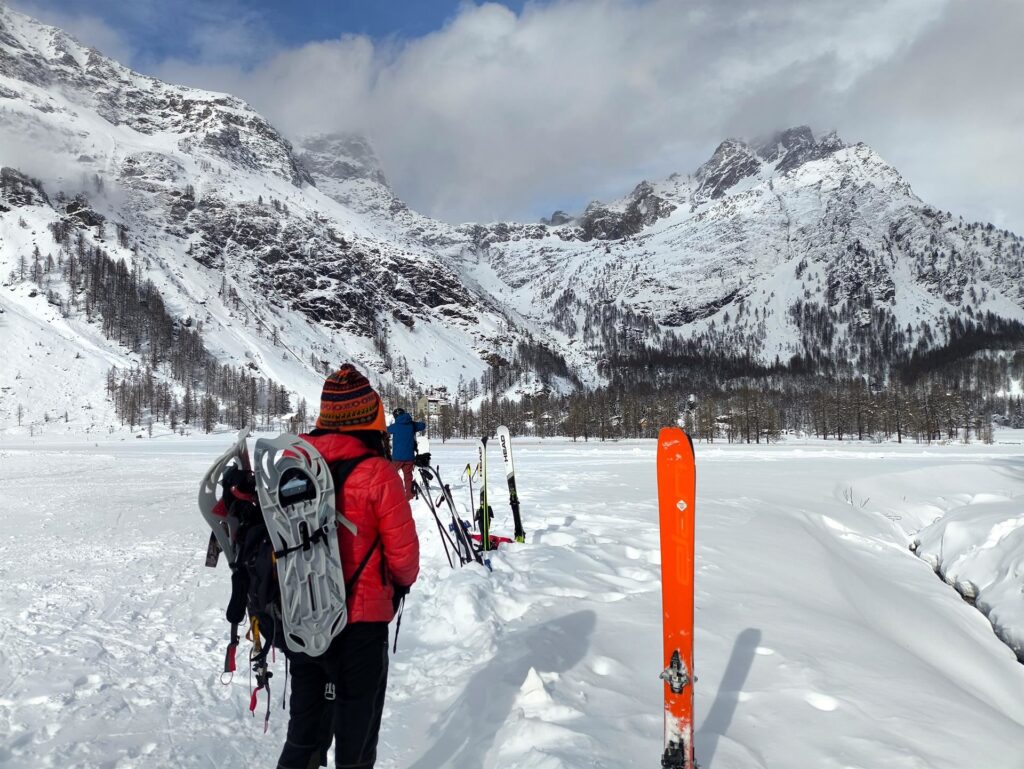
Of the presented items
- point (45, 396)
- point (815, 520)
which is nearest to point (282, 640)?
point (815, 520)

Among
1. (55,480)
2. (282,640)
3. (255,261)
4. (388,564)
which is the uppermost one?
(255,261)

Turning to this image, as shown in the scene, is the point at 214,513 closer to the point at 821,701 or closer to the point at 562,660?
the point at 562,660

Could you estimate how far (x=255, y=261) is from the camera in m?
200

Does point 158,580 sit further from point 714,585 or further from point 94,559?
point 714,585

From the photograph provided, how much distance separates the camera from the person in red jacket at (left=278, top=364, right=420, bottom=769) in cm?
301

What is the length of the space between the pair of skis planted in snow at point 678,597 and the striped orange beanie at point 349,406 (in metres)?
1.86

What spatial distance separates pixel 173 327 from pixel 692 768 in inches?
6392

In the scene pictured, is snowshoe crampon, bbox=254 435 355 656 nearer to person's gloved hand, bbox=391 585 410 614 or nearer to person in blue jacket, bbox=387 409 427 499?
person's gloved hand, bbox=391 585 410 614

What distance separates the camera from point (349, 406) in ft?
10.5

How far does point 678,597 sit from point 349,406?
95.4 inches

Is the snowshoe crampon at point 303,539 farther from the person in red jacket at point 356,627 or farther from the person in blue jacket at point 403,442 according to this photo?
the person in blue jacket at point 403,442

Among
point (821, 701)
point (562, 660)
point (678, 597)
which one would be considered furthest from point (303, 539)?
point (821, 701)

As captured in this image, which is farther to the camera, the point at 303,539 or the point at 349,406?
the point at 349,406

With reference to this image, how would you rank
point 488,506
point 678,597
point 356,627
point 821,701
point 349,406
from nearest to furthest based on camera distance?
point 356,627 → point 349,406 → point 678,597 → point 821,701 → point 488,506
